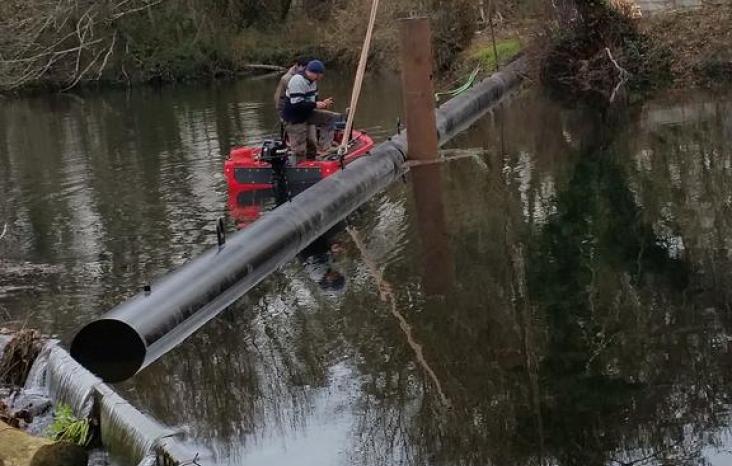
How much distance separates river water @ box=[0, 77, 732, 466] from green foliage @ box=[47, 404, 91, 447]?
0.67 m


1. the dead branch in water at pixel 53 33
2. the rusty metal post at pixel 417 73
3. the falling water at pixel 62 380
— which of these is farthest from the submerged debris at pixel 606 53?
the falling water at pixel 62 380

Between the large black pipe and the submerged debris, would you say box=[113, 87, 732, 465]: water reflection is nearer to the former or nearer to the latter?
the large black pipe

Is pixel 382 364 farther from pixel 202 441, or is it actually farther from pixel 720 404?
pixel 720 404

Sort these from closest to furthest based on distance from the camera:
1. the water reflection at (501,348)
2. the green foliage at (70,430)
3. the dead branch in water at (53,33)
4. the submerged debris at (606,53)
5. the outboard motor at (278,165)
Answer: the water reflection at (501,348) < the green foliage at (70,430) < the outboard motor at (278,165) < the submerged debris at (606,53) < the dead branch in water at (53,33)

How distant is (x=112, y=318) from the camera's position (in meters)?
9.04

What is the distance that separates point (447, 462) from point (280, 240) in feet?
17.0

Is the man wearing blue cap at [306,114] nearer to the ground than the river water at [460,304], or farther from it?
farther from it

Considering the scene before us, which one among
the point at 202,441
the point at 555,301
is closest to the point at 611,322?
the point at 555,301

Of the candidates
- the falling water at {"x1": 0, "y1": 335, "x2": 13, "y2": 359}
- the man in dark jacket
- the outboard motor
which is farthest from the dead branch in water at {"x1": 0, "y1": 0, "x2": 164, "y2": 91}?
the falling water at {"x1": 0, "y1": 335, "x2": 13, "y2": 359}

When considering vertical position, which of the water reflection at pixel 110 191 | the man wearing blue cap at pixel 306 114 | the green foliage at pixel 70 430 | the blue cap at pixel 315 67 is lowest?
the water reflection at pixel 110 191

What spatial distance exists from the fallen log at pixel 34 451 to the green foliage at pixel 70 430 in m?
0.43

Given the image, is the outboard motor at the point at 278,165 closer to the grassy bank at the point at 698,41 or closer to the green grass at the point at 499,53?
the grassy bank at the point at 698,41

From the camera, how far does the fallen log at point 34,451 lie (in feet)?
22.1

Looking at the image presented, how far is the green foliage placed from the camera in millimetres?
7512
